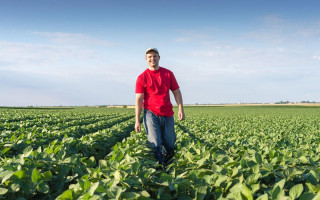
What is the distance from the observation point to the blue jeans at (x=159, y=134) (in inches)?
200

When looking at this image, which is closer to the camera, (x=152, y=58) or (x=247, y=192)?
(x=247, y=192)

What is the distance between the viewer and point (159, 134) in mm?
5156

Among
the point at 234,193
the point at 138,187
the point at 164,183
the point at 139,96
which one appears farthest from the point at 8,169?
the point at 139,96

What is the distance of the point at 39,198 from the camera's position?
2418 millimetres

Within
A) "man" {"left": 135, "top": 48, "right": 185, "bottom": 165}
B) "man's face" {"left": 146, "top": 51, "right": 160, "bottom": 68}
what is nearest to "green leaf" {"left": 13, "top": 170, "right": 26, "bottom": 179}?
"man" {"left": 135, "top": 48, "right": 185, "bottom": 165}

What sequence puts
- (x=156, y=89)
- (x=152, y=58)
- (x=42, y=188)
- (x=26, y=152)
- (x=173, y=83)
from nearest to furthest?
1. (x=42, y=188)
2. (x=26, y=152)
3. (x=152, y=58)
4. (x=156, y=89)
5. (x=173, y=83)

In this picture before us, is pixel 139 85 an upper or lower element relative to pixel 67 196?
upper

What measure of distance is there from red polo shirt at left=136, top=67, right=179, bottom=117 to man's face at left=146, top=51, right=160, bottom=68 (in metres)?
0.19

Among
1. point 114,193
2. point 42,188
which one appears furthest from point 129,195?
point 42,188

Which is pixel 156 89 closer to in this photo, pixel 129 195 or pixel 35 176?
pixel 35 176

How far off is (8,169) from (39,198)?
0.44 m

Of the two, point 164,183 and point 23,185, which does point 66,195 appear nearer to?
point 23,185

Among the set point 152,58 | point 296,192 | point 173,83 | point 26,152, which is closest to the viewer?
point 296,192

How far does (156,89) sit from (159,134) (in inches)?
37.6
